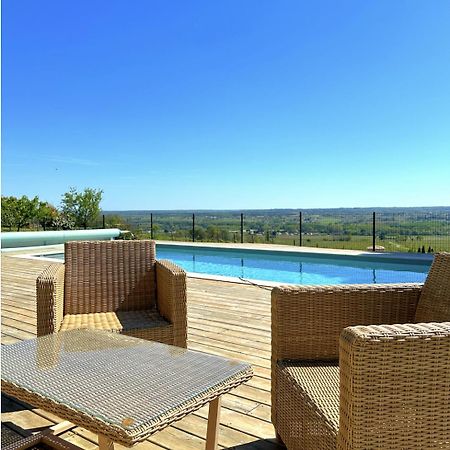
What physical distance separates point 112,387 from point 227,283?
4.04m

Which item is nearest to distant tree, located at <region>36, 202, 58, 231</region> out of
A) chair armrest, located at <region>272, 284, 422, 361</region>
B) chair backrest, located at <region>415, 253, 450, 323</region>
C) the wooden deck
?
the wooden deck

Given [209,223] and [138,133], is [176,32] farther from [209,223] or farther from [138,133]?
[138,133]

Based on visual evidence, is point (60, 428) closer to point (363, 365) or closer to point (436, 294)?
point (363, 365)

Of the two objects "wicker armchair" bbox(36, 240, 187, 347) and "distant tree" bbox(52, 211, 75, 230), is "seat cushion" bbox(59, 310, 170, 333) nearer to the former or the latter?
"wicker armchair" bbox(36, 240, 187, 347)

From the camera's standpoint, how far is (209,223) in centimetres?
1325

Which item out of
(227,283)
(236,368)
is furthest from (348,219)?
(236,368)

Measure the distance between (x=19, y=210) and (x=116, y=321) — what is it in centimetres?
1329

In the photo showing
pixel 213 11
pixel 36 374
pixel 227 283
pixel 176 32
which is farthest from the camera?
pixel 176 32

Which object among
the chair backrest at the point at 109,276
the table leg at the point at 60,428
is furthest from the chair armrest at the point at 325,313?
the chair backrest at the point at 109,276

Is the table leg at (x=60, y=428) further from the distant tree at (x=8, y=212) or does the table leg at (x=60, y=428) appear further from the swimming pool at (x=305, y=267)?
the distant tree at (x=8, y=212)

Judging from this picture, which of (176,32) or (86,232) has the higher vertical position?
(176,32)

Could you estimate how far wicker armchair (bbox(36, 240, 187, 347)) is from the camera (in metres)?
2.04

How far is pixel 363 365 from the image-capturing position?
2.83 ft

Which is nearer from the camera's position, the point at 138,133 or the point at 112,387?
the point at 112,387
